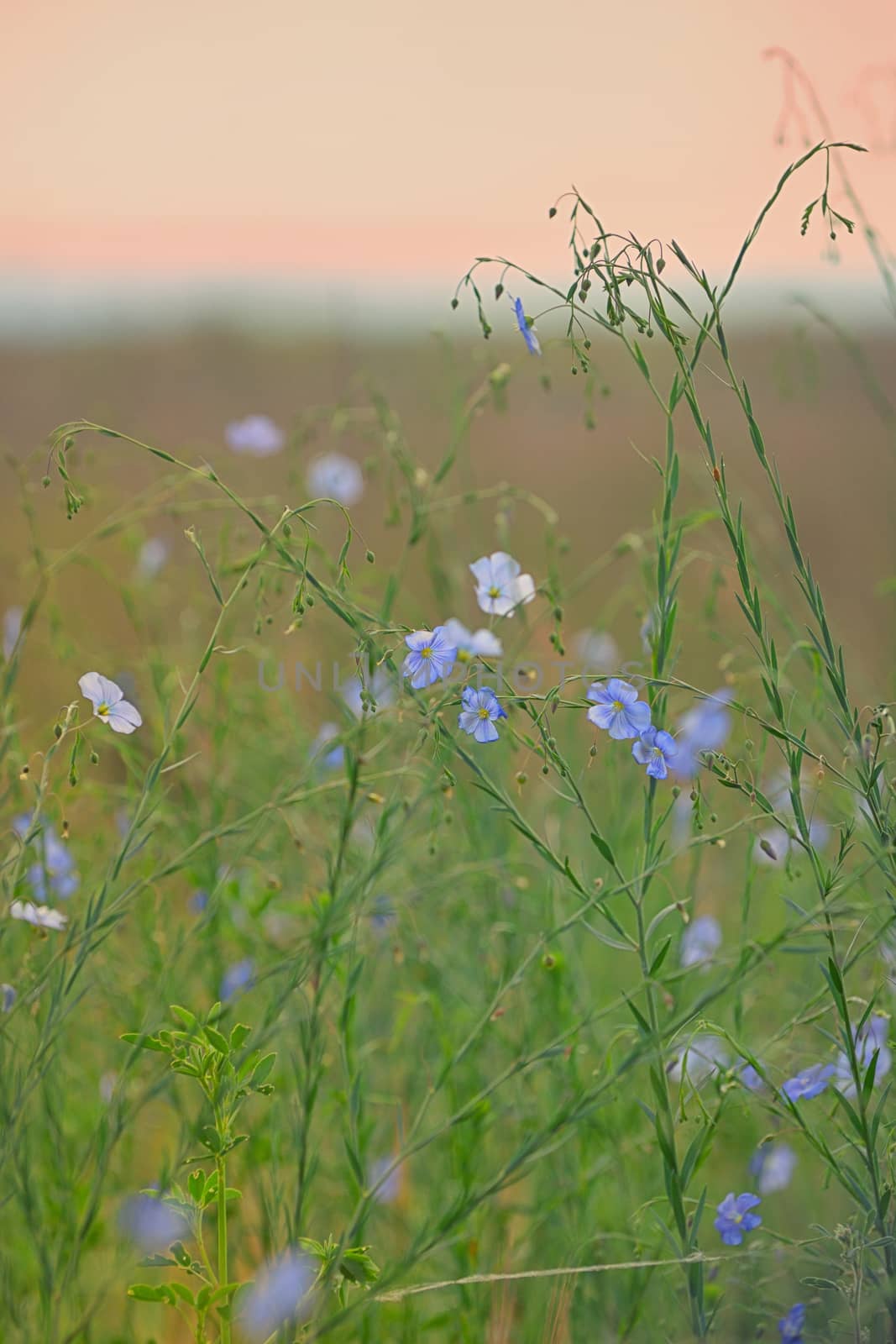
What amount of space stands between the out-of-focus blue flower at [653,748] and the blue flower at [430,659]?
0.18m

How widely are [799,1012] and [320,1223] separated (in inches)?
39.4

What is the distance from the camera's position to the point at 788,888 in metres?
2.34

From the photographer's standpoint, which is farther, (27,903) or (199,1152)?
(199,1152)

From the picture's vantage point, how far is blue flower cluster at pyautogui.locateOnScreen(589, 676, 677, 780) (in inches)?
42.8

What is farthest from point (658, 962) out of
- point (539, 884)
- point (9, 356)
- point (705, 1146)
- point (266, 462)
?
point (9, 356)

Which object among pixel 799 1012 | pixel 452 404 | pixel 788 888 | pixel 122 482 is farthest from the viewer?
pixel 122 482

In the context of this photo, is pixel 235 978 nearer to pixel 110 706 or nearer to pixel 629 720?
pixel 110 706

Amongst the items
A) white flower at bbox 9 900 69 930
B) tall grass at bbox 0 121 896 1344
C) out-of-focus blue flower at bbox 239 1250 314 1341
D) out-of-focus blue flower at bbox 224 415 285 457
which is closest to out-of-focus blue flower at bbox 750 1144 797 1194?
tall grass at bbox 0 121 896 1344

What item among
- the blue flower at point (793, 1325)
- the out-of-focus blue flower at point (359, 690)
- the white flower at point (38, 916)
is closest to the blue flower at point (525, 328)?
the out-of-focus blue flower at point (359, 690)

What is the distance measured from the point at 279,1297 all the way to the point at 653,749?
63 cm

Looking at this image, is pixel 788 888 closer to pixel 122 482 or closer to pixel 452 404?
pixel 452 404

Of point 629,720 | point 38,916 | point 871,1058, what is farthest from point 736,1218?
point 38,916

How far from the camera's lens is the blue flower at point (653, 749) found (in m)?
1.07

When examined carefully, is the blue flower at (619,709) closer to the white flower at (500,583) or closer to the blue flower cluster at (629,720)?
the blue flower cluster at (629,720)
